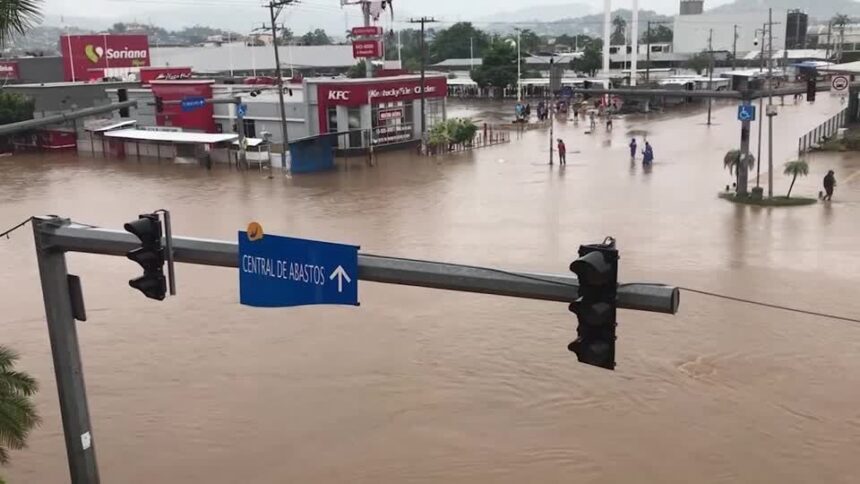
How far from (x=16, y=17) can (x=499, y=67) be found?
259 ft

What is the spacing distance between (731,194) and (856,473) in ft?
63.3

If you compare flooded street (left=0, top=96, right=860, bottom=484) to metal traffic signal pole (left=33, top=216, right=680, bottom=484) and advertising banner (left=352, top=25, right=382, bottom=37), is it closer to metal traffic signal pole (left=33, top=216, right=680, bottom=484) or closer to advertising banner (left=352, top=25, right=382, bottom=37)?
metal traffic signal pole (left=33, top=216, right=680, bottom=484)

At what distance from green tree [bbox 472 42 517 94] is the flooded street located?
59.2 metres

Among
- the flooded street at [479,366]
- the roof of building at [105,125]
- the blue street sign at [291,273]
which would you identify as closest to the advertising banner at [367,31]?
the roof of building at [105,125]

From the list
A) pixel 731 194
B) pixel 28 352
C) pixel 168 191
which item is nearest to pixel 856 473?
pixel 28 352

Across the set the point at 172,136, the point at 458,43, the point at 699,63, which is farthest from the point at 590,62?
the point at 172,136

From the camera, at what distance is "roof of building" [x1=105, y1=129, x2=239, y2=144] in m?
40.8

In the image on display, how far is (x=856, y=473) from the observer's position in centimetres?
1010

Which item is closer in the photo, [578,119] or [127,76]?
[578,119]

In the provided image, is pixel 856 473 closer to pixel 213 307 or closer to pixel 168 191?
pixel 213 307

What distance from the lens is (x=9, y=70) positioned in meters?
68.4

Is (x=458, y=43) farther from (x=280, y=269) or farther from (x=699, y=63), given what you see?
(x=280, y=269)

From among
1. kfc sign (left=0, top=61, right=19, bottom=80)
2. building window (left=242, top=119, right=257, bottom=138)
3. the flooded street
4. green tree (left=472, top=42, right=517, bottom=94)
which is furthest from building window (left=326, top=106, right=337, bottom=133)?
green tree (left=472, top=42, right=517, bottom=94)

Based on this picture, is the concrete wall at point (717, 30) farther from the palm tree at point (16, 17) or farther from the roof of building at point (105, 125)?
the palm tree at point (16, 17)
